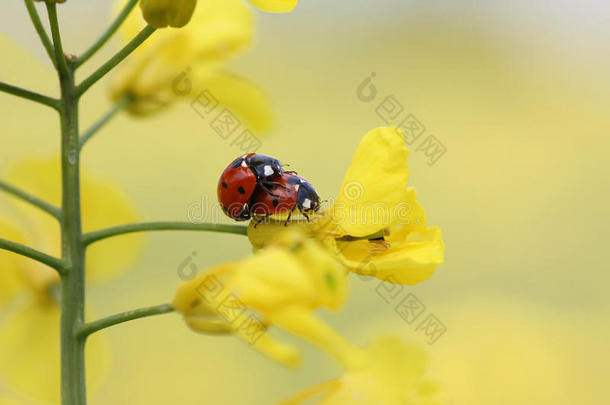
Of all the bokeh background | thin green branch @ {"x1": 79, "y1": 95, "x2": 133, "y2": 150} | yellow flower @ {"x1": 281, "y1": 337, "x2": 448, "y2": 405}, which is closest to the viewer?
yellow flower @ {"x1": 281, "y1": 337, "x2": 448, "y2": 405}

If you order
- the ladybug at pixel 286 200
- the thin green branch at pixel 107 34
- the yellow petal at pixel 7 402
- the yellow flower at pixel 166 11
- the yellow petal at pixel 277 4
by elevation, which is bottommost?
the ladybug at pixel 286 200

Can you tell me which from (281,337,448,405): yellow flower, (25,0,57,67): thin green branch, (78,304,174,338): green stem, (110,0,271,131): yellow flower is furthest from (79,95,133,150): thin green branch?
(281,337,448,405): yellow flower

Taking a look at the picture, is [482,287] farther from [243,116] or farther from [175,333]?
[243,116]

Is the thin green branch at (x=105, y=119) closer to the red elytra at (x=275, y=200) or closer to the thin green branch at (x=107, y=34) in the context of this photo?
the thin green branch at (x=107, y=34)

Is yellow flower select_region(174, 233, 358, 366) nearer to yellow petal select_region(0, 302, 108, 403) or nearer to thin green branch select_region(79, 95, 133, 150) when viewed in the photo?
thin green branch select_region(79, 95, 133, 150)

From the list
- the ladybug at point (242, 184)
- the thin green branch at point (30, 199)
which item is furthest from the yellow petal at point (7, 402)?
the ladybug at point (242, 184)

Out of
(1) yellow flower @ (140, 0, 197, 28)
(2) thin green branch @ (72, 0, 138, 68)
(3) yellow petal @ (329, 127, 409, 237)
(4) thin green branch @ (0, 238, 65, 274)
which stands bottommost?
(3) yellow petal @ (329, 127, 409, 237)
